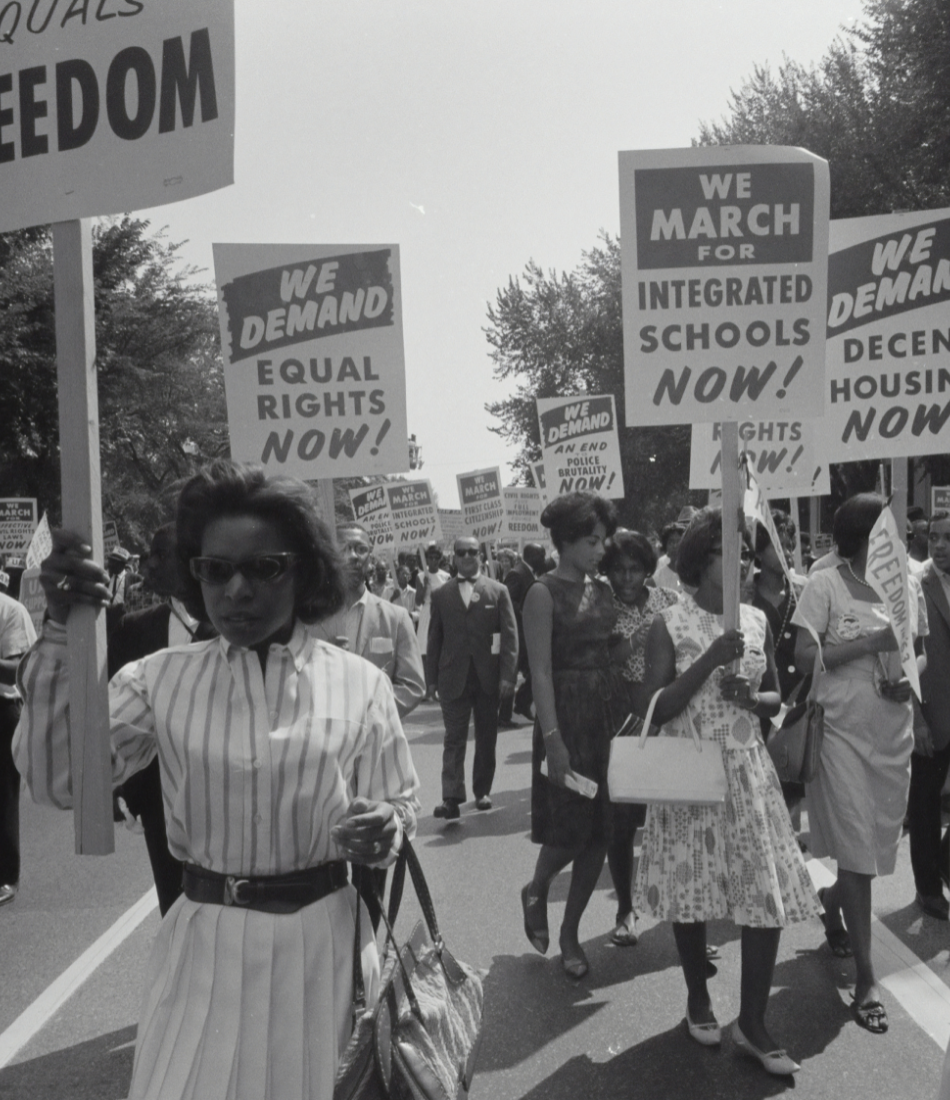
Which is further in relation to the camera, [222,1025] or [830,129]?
[830,129]

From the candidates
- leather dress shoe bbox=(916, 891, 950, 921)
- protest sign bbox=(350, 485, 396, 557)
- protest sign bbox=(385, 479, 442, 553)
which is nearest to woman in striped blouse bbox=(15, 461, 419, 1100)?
leather dress shoe bbox=(916, 891, 950, 921)

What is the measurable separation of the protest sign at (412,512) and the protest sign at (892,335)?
545 inches

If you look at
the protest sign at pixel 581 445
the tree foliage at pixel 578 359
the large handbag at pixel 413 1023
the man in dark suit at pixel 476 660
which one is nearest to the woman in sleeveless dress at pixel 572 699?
the large handbag at pixel 413 1023

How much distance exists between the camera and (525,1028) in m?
4.98

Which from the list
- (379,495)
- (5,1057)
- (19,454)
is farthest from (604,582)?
(19,454)

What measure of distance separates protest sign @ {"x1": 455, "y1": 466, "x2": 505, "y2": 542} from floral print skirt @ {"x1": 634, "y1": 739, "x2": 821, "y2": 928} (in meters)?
19.8

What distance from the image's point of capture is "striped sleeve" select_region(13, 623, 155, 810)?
8.48 ft

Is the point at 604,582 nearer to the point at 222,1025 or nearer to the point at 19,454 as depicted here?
the point at 222,1025

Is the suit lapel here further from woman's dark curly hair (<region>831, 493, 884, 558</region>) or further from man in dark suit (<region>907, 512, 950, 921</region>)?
woman's dark curly hair (<region>831, 493, 884, 558</region>)

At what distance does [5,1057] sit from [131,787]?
3.45 ft

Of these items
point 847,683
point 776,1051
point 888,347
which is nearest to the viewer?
point 776,1051

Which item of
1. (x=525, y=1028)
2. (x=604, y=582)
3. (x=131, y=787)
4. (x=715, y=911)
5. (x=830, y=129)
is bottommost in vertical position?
(x=525, y=1028)

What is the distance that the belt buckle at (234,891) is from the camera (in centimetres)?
245

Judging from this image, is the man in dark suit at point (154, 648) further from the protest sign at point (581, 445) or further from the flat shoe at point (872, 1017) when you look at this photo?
the protest sign at point (581, 445)
